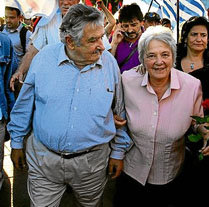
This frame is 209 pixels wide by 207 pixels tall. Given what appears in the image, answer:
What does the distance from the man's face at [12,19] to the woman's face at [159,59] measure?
134 inches

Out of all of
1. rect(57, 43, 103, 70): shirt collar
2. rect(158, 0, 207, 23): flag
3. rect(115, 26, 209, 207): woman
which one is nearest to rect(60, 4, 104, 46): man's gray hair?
rect(57, 43, 103, 70): shirt collar

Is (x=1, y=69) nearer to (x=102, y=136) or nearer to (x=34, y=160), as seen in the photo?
(x=34, y=160)

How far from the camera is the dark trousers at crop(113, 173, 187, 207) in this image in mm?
2906

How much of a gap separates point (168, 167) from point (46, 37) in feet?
6.00

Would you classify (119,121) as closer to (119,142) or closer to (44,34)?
(119,142)

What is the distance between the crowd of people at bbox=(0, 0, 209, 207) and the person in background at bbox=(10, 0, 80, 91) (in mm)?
927

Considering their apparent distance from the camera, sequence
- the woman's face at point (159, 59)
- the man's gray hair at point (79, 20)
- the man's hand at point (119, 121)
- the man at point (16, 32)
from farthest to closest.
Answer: the man at point (16, 32), the man's hand at point (119, 121), the woman's face at point (159, 59), the man's gray hair at point (79, 20)

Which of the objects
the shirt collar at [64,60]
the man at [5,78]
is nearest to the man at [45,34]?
the man at [5,78]

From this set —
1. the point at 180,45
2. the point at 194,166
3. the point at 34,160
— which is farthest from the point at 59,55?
the point at 180,45

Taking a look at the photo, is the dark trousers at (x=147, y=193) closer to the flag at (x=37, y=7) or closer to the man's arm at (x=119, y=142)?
the man's arm at (x=119, y=142)

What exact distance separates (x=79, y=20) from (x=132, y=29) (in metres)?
1.88

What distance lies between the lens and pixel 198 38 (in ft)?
11.9

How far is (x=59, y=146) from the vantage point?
8.11 ft

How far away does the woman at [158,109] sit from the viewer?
261cm
